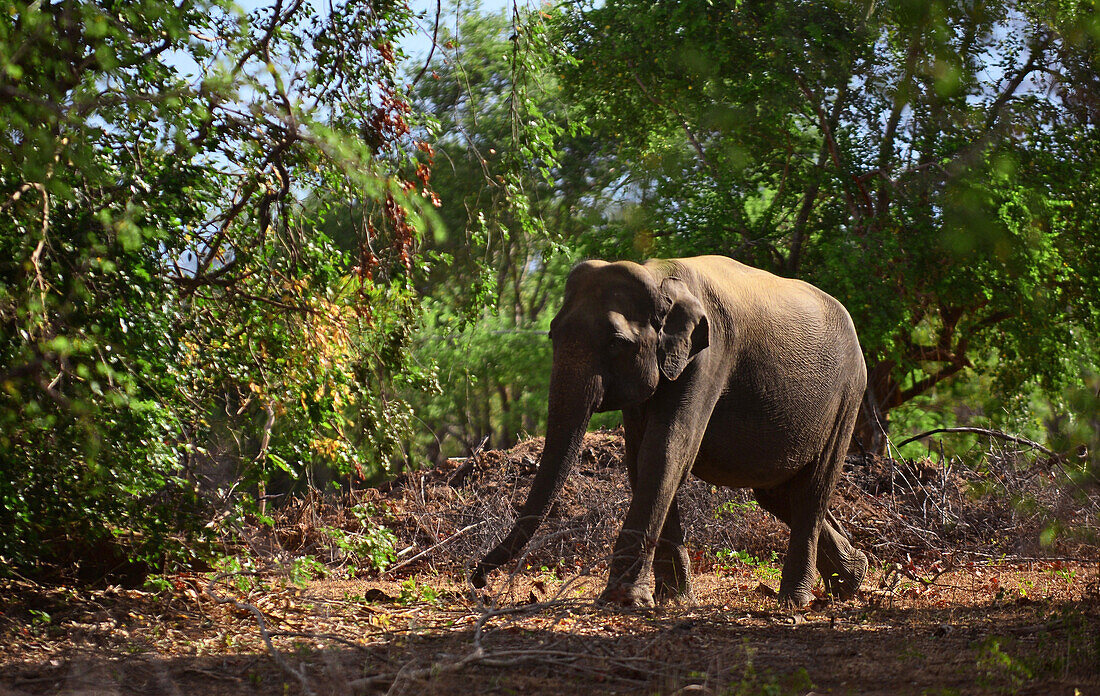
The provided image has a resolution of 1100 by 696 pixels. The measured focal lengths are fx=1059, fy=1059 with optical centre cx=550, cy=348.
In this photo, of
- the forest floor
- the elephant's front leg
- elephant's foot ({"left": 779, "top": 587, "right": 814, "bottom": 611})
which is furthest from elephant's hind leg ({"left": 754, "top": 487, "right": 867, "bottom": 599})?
the elephant's front leg

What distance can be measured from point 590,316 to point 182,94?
8.40 ft

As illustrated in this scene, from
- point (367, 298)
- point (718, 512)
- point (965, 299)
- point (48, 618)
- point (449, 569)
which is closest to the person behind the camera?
point (48, 618)

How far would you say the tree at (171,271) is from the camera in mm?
5281

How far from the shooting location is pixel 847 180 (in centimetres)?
1527

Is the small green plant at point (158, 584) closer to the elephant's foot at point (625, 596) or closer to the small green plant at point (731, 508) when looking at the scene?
the elephant's foot at point (625, 596)

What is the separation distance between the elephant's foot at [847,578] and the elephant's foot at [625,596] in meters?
2.15

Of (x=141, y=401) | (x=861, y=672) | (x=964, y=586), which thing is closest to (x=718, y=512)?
(x=964, y=586)

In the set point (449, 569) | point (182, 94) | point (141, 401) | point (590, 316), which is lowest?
point (449, 569)

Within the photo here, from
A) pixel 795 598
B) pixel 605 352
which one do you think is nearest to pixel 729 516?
pixel 795 598

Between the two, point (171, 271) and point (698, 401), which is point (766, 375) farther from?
point (171, 271)

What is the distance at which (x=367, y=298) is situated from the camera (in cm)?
749

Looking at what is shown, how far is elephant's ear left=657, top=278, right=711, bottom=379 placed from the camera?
6359mm

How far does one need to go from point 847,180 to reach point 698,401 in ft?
32.0

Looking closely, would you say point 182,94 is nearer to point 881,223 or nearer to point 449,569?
point 449,569
